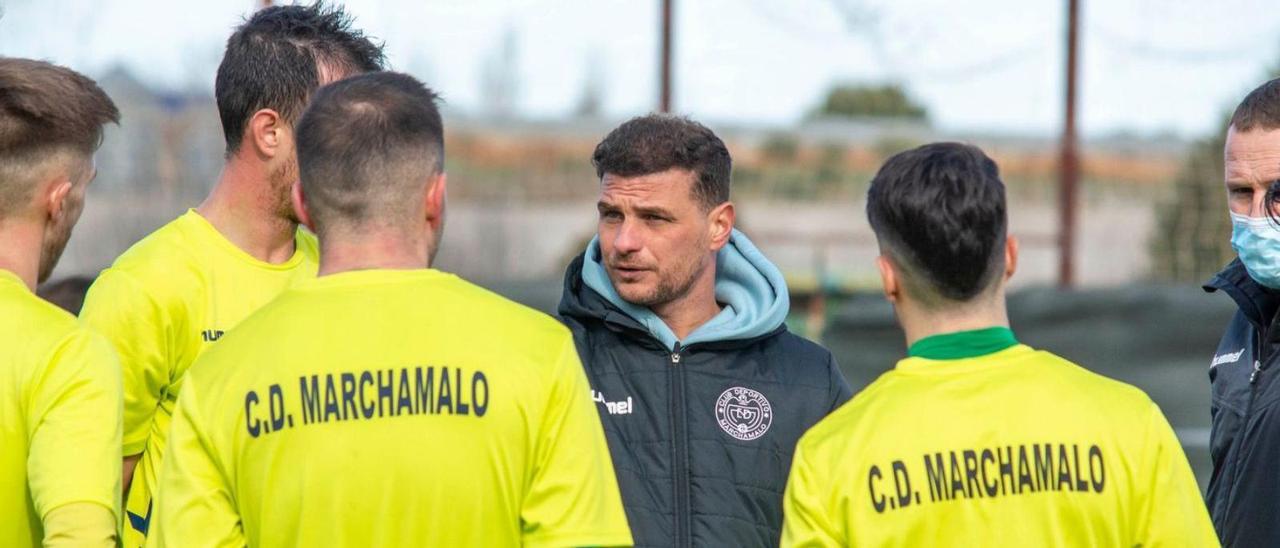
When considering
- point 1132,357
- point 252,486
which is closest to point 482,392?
point 252,486

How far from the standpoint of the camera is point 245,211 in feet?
10.6

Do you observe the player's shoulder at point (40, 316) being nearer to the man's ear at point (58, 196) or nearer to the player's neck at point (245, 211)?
the man's ear at point (58, 196)

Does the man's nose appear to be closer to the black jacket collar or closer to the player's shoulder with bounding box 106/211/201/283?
the player's shoulder with bounding box 106/211/201/283

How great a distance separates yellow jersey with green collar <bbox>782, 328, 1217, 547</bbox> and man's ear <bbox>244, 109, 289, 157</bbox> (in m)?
A: 1.47

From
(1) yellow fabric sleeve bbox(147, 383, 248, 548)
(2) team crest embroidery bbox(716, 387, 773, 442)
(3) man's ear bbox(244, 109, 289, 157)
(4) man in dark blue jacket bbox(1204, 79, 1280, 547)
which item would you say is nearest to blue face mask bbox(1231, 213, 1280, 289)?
(4) man in dark blue jacket bbox(1204, 79, 1280, 547)

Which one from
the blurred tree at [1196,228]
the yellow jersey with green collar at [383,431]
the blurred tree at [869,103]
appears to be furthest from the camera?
the blurred tree at [869,103]

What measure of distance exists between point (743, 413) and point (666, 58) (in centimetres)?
521

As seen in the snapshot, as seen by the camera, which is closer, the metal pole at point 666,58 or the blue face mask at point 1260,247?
the blue face mask at point 1260,247

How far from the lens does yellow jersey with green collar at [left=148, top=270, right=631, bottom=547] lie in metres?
2.34

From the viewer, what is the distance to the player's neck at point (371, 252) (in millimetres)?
2453

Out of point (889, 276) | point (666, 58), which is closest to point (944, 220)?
point (889, 276)

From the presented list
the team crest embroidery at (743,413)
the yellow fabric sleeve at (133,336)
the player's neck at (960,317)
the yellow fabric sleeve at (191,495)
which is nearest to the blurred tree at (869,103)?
the team crest embroidery at (743,413)

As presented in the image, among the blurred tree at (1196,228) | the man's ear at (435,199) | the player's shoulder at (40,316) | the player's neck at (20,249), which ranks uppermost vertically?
the man's ear at (435,199)

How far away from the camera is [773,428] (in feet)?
11.1
